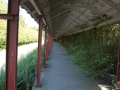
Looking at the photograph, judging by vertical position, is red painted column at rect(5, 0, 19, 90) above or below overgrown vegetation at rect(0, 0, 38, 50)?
below

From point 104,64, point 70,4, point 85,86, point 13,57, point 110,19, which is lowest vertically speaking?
point 85,86

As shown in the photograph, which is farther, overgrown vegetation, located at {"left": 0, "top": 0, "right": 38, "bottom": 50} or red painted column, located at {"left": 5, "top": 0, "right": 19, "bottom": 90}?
overgrown vegetation, located at {"left": 0, "top": 0, "right": 38, "bottom": 50}

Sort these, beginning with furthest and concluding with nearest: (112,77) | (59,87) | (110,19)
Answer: (110,19) < (112,77) < (59,87)

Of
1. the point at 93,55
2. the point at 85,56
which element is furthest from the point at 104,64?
the point at 85,56

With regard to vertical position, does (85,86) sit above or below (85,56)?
below

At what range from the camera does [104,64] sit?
7652mm

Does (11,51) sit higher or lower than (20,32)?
lower

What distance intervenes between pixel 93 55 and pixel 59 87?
8.00 ft

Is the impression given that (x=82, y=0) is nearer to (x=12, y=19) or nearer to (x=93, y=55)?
(x=93, y=55)

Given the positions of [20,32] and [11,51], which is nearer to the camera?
[11,51]

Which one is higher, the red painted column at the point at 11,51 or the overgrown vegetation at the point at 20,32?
the overgrown vegetation at the point at 20,32

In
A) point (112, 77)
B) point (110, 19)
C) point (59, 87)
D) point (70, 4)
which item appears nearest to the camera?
point (59, 87)

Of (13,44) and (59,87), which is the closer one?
(13,44)

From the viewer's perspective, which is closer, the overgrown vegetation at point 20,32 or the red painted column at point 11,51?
the red painted column at point 11,51
